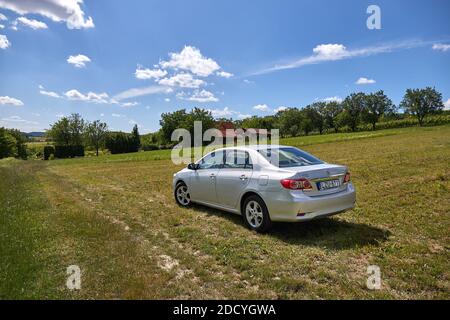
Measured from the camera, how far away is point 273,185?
5.45 metres

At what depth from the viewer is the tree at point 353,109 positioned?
91.1 meters

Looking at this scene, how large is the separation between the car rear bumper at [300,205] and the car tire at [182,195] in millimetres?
3153

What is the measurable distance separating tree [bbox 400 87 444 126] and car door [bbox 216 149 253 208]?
92509 millimetres

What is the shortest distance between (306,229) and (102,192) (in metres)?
8.37

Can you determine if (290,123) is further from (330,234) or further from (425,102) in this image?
(330,234)

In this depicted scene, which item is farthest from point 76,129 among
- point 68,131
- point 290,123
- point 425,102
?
point 425,102

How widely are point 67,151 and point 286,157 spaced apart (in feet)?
252

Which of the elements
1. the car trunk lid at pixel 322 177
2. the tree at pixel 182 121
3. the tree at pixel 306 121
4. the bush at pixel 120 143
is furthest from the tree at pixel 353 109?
the car trunk lid at pixel 322 177

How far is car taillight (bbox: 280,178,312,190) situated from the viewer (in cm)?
524

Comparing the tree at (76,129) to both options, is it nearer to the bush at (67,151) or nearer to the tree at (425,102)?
the bush at (67,151)

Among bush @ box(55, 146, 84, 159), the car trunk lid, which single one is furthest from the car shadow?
bush @ box(55, 146, 84, 159)

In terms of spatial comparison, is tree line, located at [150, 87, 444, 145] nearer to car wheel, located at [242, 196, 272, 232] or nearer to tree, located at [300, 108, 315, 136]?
tree, located at [300, 108, 315, 136]
